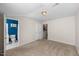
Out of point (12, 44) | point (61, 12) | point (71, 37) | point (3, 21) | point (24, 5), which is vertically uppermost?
point (24, 5)

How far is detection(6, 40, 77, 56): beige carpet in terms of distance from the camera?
1675mm

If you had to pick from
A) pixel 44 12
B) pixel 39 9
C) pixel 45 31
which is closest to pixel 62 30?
pixel 45 31

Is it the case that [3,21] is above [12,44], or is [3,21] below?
above

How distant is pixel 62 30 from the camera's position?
5.78ft

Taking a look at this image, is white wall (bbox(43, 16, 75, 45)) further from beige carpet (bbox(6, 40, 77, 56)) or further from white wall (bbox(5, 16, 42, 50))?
white wall (bbox(5, 16, 42, 50))

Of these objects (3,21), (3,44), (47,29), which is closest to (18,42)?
(3,44)

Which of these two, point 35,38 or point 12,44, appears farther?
point 35,38

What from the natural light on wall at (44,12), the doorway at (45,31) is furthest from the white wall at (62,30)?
the natural light on wall at (44,12)

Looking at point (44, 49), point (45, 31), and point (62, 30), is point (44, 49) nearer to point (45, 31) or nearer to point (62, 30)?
point (45, 31)

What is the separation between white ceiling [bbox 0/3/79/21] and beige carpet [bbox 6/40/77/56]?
0.49 meters

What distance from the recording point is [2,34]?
5.47 ft

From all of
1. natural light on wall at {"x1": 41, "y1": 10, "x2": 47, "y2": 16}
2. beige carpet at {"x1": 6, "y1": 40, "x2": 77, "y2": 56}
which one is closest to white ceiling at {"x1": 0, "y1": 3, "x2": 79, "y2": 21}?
natural light on wall at {"x1": 41, "y1": 10, "x2": 47, "y2": 16}

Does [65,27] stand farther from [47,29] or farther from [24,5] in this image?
[24,5]

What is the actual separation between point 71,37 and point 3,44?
1244 millimetres
